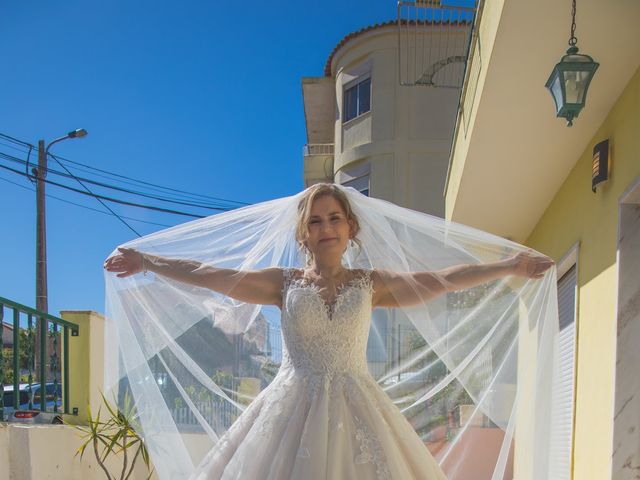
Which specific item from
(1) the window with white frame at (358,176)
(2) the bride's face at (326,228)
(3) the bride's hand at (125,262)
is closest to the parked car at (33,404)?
(3) the bride's hand at (125,262)

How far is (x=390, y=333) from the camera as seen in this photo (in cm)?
393

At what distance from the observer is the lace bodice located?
3.22 metres

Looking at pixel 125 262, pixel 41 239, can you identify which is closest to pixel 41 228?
pixel 41 239

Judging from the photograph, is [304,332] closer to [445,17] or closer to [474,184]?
[474,184]

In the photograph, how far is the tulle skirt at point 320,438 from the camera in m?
2.85

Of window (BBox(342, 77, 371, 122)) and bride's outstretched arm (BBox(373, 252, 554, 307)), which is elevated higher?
window (BBox(342, 77, 371, 122))

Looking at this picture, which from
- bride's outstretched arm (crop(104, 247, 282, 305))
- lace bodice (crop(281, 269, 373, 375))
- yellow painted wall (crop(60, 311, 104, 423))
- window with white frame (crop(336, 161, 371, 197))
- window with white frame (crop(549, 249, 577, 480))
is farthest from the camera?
window with white frame (crop(336, 161, 371, 197))

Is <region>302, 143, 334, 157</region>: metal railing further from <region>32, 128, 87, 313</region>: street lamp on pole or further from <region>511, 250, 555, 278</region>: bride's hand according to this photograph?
<region>511, 250, 555, 278</region>: bride's hand

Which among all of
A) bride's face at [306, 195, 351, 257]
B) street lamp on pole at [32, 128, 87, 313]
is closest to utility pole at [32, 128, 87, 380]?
street lamp on pole at [32, 128, 87, 313]

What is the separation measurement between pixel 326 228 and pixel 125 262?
0.98 metres

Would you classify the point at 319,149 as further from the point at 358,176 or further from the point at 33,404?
the point at 33,404

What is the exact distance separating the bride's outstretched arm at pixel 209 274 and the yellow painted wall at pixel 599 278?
1735mm

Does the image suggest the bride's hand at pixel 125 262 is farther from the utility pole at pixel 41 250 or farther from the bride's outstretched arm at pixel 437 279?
the utility pole at pixel 41 250

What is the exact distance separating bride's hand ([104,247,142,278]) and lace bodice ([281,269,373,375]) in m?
0.77
